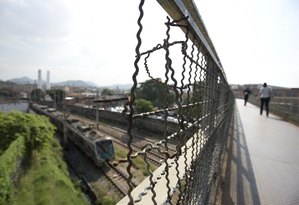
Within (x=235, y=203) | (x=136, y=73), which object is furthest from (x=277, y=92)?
(x=136, y=73)

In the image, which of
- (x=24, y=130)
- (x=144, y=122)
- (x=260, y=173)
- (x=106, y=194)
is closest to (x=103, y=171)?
(x=106, y=194)

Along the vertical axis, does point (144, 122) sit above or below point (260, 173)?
below

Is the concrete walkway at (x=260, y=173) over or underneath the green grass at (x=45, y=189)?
over

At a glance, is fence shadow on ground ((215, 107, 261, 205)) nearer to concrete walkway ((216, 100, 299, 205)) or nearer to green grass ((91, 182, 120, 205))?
Result: concrete walkway ((216, 100, 299, 205))

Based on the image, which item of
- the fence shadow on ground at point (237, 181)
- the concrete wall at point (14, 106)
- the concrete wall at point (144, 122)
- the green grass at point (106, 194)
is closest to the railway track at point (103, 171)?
the green grass at point (106, 194)

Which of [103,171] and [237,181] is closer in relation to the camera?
[237,181]

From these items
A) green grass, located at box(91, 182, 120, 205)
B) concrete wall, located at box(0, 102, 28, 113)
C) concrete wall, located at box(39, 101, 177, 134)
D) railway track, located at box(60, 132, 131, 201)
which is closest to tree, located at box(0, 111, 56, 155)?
railway track, located at box(60, 132, 131, 201)

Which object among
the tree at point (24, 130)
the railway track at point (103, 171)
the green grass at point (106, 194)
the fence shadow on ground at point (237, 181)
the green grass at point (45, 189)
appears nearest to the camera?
the fence shadow on ground at point (237, 181)

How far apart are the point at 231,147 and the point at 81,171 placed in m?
9.11

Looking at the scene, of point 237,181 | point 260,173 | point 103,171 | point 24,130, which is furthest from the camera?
point 103,171

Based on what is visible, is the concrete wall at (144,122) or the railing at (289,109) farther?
the concrete wall at (144,122)

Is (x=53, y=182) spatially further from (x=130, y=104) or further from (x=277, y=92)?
(x=277, y=92)

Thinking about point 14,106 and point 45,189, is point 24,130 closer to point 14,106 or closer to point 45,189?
point 45,189

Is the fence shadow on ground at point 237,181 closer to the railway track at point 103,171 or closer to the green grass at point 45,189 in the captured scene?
the railway track at point 103,171
